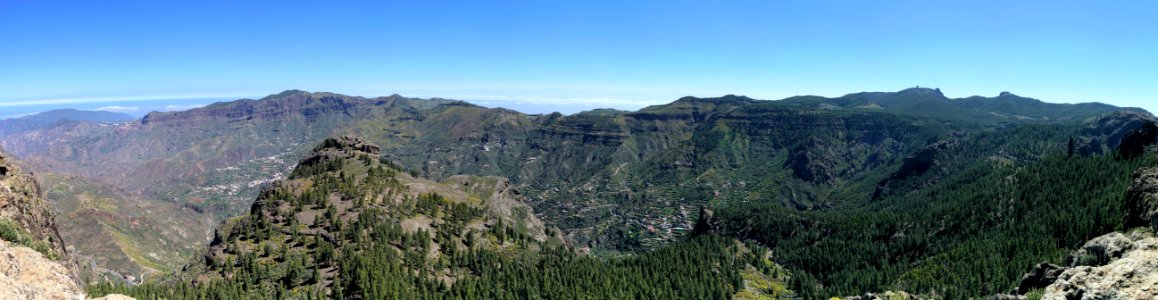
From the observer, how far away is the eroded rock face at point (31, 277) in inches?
2263

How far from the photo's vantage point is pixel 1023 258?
187m

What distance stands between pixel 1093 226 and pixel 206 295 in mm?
282578

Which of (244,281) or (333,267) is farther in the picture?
(333,267)

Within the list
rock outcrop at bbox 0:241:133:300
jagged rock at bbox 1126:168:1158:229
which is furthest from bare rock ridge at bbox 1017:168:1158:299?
rock outcrop at bbox 0:241:133:300

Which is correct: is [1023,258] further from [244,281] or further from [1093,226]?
[244,281]

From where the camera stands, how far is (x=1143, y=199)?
4985 inches

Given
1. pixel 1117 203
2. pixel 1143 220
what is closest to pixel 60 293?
pixel 1143 220

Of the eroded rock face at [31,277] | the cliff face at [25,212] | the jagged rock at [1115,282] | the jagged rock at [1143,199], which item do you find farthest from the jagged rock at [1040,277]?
the cliff face at [25,212]

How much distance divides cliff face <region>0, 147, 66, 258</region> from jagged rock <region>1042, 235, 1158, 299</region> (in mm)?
144037

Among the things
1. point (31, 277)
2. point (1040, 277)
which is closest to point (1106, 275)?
point (1040, 277)

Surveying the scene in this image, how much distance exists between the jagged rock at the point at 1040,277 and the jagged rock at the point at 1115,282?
33.3 m

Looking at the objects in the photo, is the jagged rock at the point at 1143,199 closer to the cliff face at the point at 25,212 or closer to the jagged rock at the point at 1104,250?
the jagged rock at the point at 1104,250

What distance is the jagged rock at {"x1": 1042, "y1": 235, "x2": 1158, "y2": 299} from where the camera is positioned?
155 feet

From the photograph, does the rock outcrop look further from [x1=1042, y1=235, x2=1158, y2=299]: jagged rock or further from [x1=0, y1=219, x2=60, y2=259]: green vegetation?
[x1=1042, y1=235, x2=1158, y2=299]: jagged rock
